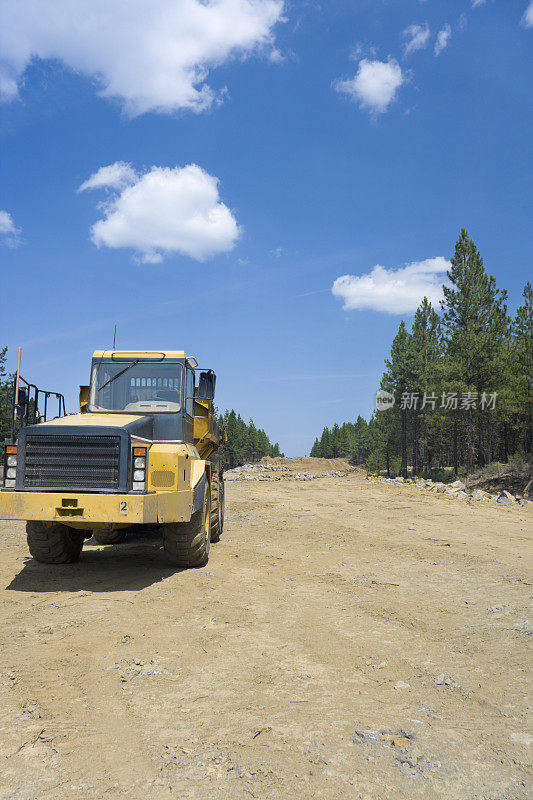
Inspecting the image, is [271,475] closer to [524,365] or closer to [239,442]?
[524,365]

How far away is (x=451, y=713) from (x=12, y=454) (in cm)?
643

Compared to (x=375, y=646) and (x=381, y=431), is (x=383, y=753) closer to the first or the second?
(x=375, y=646)

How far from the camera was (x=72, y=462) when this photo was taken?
7383 millimetres

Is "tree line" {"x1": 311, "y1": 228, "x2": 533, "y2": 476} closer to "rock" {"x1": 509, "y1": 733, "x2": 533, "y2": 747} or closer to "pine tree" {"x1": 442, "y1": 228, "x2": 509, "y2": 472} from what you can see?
"pine tree" {"x1": 442, "y1": 228, "x2": 509, "y2": 472}

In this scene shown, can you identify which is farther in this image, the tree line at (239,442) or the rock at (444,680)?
the tree line at (239,442)

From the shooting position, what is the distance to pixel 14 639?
566 centimetres

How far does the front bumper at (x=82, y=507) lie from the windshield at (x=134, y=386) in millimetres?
2241

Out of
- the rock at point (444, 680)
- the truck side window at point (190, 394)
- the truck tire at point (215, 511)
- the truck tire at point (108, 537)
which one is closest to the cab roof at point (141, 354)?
the truck side window at point (190, 394)

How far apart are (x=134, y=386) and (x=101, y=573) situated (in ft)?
10.6

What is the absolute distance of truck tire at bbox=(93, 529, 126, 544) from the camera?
11580 mm

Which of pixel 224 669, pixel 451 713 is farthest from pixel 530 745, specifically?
pixel 224 669

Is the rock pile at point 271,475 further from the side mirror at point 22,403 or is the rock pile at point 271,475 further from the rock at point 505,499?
the side mirror at point 22,403

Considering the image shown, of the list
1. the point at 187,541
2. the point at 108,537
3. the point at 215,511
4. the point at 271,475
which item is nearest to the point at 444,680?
the point at 187,541

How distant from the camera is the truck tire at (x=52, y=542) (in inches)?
342
